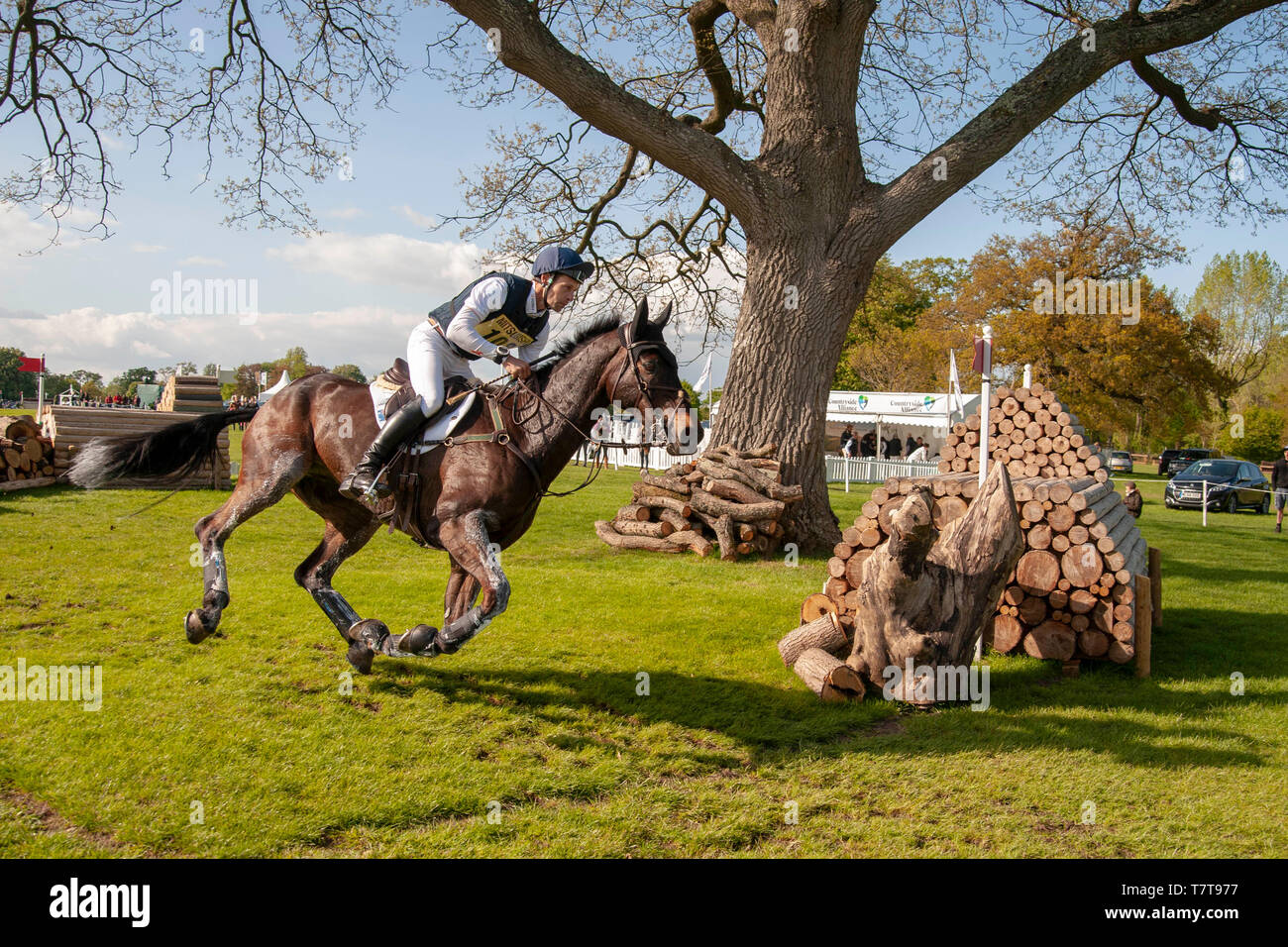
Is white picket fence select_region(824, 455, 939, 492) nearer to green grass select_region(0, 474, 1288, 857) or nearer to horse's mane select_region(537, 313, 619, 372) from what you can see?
green grass select_region(0, 474, 1288, 857)

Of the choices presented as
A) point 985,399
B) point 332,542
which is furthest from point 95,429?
point 985,399

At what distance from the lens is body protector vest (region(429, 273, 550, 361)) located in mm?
4828

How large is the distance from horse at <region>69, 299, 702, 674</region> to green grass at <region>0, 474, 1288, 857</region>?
2.05ft

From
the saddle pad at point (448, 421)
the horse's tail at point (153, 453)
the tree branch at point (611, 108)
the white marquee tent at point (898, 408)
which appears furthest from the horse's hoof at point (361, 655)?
the white marquee tent at point (898, 408)

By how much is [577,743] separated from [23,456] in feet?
44.0

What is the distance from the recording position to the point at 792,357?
36.1ft

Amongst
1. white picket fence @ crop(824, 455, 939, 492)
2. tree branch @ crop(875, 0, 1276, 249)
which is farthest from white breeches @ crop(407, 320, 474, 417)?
white picket fence @ crop(824, 455, 939, 492)

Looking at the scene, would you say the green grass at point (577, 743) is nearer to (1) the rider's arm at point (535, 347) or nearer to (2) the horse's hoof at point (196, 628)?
(2) the horse's hoof at point (196, 628)

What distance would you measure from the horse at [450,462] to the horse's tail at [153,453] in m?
0.01

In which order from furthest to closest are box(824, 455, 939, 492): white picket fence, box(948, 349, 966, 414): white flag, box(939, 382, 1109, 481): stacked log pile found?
box(824, 455, 939, 492): white picket fence
box(948, 349, 966, 414): white flag
box(939, 382, 1109, 481): stacked log pile

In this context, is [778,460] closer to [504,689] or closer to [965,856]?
[504,689]

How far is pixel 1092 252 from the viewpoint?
37.5 meters

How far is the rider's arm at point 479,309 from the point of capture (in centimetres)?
475
